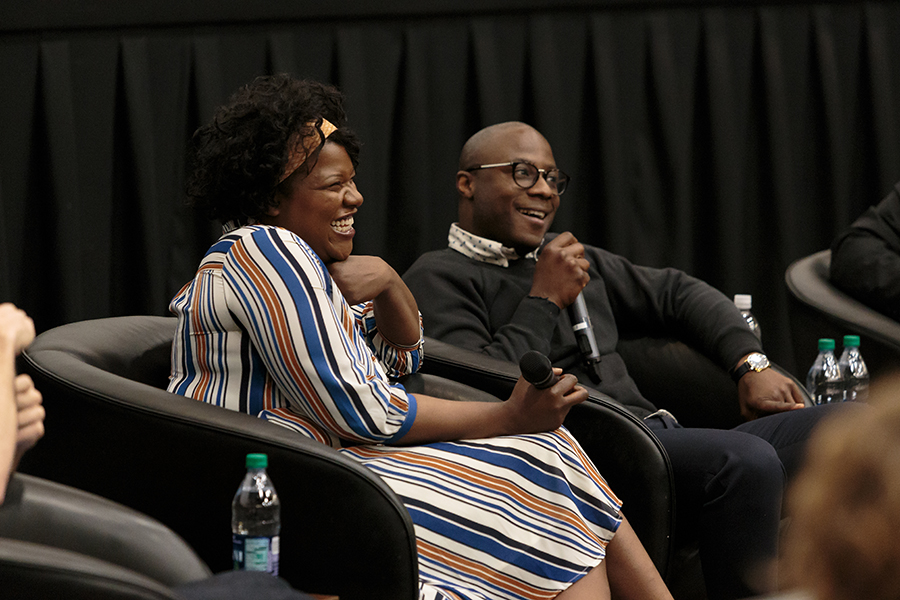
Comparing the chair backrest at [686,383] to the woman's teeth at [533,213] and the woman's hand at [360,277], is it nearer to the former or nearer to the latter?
the woman's teeth at [533,213]

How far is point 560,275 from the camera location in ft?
6.91

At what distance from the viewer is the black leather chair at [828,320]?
231cm

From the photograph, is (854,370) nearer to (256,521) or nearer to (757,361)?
(757,361)

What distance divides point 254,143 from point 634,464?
0.87 meters

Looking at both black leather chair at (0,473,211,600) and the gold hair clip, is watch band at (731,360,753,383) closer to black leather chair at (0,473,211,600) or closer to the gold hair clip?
the gold hair clip

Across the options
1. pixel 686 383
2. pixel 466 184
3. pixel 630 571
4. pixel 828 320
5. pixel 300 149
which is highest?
pixel 300 149

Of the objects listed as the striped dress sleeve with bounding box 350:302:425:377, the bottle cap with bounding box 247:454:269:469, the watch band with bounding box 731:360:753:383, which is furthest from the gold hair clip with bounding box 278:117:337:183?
the watch band with bounding box 731:360:753:383

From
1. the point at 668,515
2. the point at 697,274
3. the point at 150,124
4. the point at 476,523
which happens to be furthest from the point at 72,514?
the point at 697,274

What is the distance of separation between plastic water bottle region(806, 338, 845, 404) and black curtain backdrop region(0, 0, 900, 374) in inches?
30.1

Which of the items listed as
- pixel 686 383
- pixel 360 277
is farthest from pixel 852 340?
pixel 360 277

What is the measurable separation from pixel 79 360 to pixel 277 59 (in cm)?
177

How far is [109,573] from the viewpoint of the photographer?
0.91 m

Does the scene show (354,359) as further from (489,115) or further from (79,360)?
(489,115)

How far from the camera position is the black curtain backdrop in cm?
293
